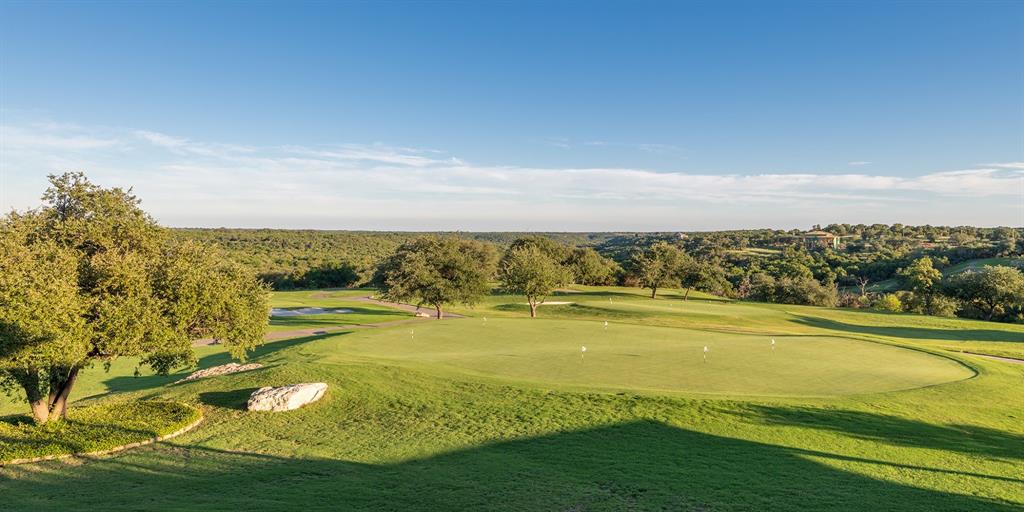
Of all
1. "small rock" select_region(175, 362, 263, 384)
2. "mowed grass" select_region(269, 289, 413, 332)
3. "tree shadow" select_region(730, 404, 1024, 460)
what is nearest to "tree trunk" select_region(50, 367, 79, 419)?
"small rock" select_region(175, 362, 263, 384)

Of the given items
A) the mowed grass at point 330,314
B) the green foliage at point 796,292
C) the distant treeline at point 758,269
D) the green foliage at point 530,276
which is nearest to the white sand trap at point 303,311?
the mowed grass at point 330,314

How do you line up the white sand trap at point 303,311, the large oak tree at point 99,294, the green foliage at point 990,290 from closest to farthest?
1. the large oak tree at point 99,294
2. the green foliage at point 990,290
3. the white sand trap at point 303,311

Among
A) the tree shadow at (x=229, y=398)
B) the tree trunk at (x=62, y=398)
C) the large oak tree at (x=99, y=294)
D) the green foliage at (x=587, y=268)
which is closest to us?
the large oak tree at (x=99, y=294)

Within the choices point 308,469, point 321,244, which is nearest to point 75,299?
point 308,469

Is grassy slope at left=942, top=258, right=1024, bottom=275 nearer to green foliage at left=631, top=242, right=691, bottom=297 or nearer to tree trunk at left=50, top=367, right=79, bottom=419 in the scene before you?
green foliage at left=631, top=242, right=691, bottom=297

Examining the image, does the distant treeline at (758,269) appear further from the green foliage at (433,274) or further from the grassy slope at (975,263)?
the green foliage at (433,274)

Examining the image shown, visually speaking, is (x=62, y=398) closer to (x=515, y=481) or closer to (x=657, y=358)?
(x=515, y=481)
